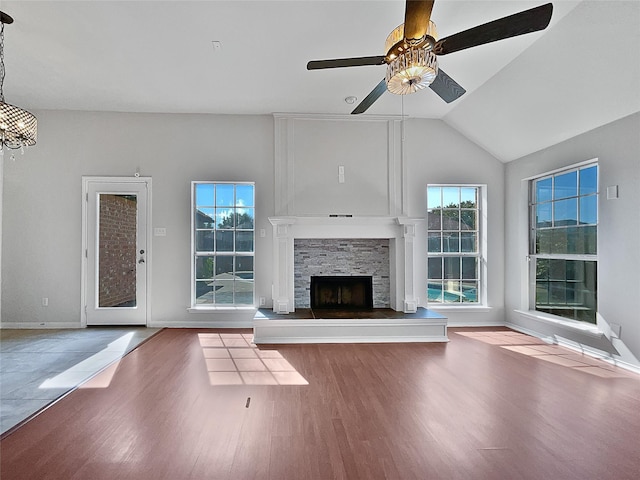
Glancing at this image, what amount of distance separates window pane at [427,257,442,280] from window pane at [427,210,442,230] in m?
0.47

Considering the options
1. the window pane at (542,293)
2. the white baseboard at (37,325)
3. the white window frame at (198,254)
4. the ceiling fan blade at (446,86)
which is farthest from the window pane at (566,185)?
the white baseboard at (37,325)

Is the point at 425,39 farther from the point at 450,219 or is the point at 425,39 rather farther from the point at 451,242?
the point at 451,242

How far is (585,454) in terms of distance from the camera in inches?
73.9

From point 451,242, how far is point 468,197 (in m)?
0.74

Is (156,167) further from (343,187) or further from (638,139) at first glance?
(638,139)

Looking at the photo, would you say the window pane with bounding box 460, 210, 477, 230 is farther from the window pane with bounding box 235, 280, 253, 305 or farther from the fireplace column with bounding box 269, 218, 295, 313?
the window pane with bounding box 235, 280, 253, 305

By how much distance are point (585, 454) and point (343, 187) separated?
3717mm

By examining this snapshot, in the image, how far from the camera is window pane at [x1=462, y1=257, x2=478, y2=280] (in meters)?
5.03

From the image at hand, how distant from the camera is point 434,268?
5.00 m

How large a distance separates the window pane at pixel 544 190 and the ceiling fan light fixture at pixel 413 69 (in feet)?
10.6

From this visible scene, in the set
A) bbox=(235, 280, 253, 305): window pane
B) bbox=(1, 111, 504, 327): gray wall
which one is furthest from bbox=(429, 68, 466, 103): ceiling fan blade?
bbox=(235, 280, 253, 305): window pane

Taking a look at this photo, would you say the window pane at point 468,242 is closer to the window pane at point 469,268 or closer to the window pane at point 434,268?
the window pane at point 469,268

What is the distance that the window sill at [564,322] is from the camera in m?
3.59

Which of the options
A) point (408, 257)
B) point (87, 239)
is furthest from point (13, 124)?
point (408, 257)
